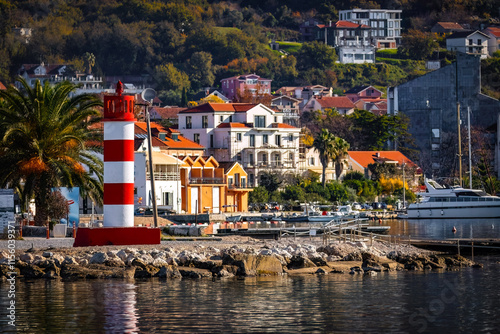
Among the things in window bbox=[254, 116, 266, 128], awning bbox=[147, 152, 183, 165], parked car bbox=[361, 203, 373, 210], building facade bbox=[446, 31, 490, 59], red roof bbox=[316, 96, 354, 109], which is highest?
building facade bbox=[446, 31, 490, 59]

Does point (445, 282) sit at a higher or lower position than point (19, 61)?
lower

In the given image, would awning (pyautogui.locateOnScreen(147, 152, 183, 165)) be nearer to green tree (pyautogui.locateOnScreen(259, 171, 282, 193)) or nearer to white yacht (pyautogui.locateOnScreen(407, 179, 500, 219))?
green tree (pyautogui.locateOnScreen(259, 171, 282, 193))

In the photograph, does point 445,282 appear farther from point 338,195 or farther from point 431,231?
point 338,195

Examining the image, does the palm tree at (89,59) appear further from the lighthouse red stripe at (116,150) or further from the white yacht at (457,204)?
the lighthouse red stripe at (116,150)

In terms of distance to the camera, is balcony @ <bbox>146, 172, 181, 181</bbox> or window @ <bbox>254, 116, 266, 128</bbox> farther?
window @ <bbox>254, 116, 266, 128</bbox>

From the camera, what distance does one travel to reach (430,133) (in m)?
117

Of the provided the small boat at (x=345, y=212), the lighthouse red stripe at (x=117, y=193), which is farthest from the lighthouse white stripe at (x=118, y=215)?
the small boat at (x=345, y=212)

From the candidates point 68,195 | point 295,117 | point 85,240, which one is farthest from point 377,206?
point 85,240

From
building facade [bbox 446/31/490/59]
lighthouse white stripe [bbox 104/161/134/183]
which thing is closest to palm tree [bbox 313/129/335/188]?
lighthouse white stripe [bbox 104/161/134/183]

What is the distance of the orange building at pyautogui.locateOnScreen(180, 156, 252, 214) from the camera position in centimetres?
7112

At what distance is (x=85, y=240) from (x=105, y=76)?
16508 cm

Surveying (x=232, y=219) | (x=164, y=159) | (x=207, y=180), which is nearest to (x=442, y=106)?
(x=207, y=180)

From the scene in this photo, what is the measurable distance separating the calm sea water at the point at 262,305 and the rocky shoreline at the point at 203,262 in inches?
25.7

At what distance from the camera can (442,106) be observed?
114000 millimetres
